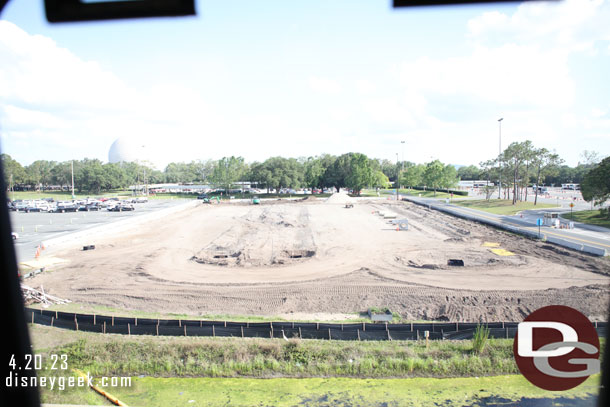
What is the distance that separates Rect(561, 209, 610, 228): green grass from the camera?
28.8 metres

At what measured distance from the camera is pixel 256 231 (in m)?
29.4

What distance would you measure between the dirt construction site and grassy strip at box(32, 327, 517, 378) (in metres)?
Answer: 3.02

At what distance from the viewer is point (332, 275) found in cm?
1664

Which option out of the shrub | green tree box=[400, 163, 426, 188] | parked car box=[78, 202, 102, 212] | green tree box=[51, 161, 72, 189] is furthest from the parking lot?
green tree box=[400, 163, 426, 188]

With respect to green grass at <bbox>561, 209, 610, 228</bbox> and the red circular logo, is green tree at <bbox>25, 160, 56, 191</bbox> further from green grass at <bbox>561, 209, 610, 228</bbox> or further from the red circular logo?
green grass at <bbox>561, 209, 610, 228</bbox>

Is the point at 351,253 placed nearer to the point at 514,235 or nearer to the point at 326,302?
the point at 326,302

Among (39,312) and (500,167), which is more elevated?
(500,167)

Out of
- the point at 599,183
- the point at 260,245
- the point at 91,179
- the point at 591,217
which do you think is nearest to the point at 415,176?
the point at 591,217

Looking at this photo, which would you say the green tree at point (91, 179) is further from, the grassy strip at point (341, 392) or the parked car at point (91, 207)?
the grassy strip at point (341, 392)

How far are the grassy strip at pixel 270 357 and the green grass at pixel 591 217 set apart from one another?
26.4m

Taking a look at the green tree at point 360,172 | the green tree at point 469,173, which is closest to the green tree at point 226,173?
the green tree at point 360,172

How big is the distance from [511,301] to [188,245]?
61.0 feet

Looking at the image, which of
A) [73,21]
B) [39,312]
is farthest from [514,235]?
[73,21]

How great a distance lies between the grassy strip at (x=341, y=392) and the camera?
270 inches
